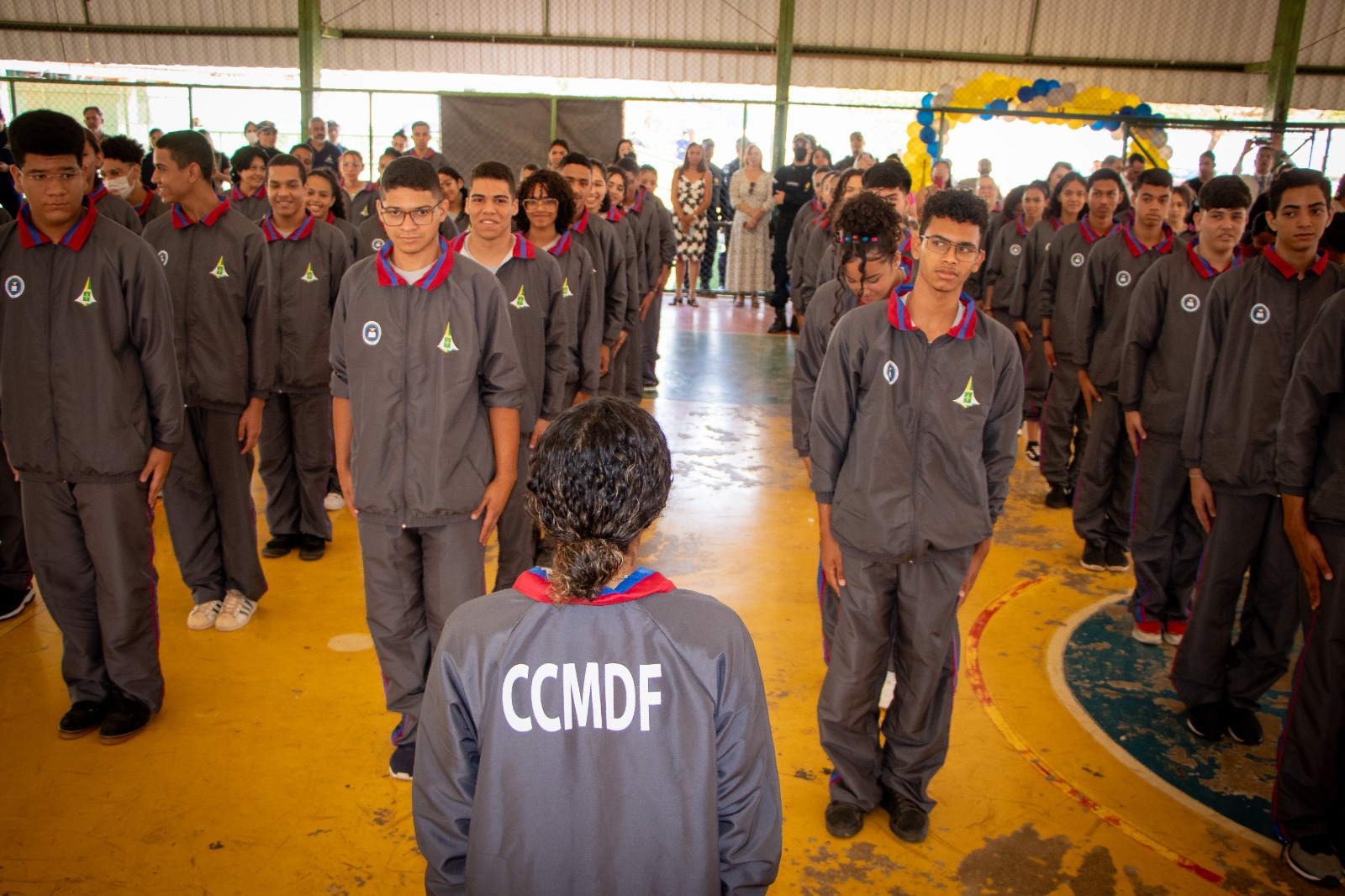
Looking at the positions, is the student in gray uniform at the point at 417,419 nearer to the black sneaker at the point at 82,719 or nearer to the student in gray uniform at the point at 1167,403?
the black sneaker at the point at 82,719

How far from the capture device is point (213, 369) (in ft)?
13.4

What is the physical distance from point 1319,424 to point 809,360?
5.22 feet

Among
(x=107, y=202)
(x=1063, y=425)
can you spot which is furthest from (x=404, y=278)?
(x=1063, y=425)

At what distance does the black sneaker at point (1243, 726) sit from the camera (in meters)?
3.59

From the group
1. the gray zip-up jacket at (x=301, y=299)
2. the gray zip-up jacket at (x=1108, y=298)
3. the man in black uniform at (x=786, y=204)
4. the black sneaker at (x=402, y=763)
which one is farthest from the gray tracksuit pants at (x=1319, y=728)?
the man in black uniform at (x=786, y=204)

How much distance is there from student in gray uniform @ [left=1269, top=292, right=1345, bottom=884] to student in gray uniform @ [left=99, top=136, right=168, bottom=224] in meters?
5.56

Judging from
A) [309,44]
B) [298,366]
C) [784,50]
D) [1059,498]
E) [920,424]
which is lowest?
[1059,498]

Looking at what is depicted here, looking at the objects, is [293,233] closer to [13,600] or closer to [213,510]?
[213,510]

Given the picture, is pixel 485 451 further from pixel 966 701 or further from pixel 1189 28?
pixel 1189 28

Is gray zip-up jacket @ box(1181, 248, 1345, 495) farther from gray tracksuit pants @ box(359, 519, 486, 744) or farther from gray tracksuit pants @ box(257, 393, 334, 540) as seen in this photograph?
gray tracksuit pants @ box(257, 393, 334, 540)

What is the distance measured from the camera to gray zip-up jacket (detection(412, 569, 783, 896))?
1.44m

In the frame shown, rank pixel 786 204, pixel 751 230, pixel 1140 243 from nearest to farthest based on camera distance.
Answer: pixel 1140 243 → pixel 786 204 → pixel 751 230

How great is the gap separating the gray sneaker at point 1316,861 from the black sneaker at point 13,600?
4.97 meters

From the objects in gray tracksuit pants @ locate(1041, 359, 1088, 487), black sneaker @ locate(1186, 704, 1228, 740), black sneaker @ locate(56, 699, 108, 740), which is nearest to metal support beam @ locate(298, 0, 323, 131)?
gray tracksuit pants @ locate(1041, 359, 1088, 487)
